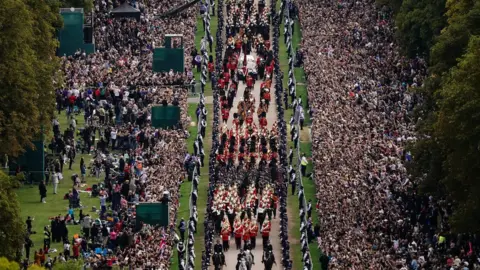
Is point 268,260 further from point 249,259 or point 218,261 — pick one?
point 218,261

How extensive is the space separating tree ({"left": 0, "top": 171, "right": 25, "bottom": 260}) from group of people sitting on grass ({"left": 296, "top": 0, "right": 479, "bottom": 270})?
14.5 metres

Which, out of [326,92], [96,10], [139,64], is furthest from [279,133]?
[96,10]

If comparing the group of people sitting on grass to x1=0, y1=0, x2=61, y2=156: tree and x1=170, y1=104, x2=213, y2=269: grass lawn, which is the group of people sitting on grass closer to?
x1=170, y1=104, x2=213, y2=269: grass lawn

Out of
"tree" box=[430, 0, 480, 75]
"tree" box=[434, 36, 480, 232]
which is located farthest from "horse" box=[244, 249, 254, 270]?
"tree" box=[430, 0, 480, 75]

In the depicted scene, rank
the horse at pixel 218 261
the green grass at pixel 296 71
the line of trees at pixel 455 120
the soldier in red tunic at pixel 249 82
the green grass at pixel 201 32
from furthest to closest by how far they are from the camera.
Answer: the green grass at pixel 201 32, the soldier in red tunic at pixel 249 82, the green grass at pixel 296 71, the horse at pixel 218 261, the line of trees at pixel 455 120

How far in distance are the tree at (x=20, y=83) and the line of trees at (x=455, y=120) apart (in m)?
19.9

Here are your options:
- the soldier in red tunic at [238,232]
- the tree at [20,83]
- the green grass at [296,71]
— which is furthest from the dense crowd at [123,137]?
the green grass at [296,71]

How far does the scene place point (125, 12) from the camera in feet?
544

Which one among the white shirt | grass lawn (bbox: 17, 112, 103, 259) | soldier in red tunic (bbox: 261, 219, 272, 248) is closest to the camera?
soldier in red tunic (bbox: 261, 219, 272, 248)

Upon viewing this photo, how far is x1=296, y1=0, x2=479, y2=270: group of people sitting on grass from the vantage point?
403ft

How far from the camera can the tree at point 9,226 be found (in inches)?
4552

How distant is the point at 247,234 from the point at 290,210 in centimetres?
682

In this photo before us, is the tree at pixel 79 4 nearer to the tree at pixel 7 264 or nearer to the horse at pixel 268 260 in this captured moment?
the horse at pixel 268 260

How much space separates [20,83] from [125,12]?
30328mm
